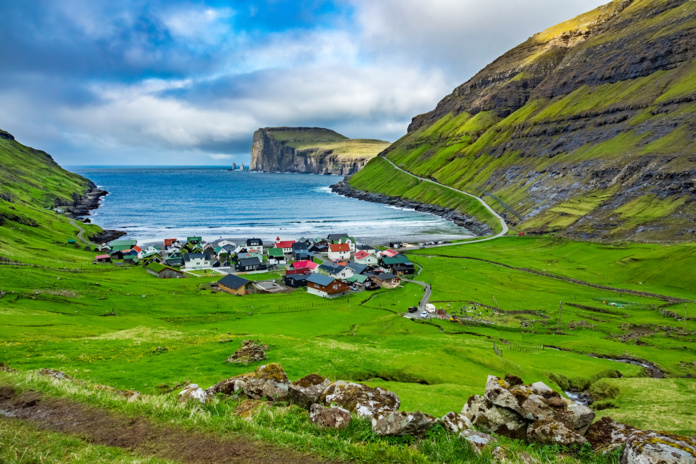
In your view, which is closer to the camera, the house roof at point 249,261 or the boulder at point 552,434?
the boulder at point 552,434

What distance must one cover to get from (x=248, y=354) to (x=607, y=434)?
87.1ft

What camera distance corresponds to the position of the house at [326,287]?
81.4 metres

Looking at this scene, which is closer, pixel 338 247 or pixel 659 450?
pixel 659 450

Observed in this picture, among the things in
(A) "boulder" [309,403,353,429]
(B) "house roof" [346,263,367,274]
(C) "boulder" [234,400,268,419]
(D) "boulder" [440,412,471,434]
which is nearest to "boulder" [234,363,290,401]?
(C) "boulder" [234,400,268,419]

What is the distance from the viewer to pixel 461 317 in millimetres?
67438

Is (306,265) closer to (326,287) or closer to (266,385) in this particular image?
(326,287)

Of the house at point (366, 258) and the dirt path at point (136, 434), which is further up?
the dirt path at point (136, 434)

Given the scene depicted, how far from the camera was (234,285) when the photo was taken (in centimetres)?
7931

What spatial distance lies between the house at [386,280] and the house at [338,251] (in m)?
27.2

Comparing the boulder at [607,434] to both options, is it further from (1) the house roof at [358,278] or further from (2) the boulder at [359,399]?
(1) the house roof at [358,278]

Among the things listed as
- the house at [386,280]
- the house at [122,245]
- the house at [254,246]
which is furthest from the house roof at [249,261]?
the house at [122,245]

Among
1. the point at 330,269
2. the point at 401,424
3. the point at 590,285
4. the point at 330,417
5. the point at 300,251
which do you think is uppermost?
the point at 401,424

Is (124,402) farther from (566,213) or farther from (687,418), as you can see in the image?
(566,213)

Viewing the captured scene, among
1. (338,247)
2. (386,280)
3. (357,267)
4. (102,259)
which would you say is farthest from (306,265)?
(102,259)
